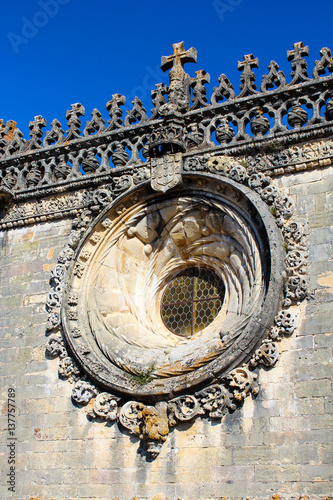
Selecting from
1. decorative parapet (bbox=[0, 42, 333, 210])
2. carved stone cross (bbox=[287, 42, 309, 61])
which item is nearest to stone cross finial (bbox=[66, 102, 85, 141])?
decorative parapet (bbox=[0, 42, 333, 210])

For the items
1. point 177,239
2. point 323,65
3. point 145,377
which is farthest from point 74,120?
point 145,377

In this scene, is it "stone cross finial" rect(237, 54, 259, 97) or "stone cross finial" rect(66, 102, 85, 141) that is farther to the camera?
"stone cross finial" rect(66, 102, 85, 141)

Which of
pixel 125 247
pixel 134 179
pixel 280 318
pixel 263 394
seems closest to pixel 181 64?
pixel 134 179

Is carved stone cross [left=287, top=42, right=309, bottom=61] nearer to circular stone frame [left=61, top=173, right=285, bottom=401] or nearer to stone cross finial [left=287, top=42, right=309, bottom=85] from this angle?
stone cross finial [left=287, top=42, right=309, bottom=85]

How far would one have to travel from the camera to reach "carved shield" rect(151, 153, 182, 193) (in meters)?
12.0

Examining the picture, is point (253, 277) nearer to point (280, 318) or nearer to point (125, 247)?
point (280, 318)

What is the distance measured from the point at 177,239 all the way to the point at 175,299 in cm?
98

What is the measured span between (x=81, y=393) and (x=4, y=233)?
144 inches

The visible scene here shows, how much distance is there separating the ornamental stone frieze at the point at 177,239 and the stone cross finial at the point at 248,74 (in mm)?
29

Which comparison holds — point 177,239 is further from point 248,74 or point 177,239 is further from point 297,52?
point 297,52

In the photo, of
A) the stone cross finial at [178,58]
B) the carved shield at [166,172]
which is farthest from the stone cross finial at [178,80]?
the carved shield at [166,172]

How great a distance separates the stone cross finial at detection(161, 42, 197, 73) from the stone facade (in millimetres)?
85

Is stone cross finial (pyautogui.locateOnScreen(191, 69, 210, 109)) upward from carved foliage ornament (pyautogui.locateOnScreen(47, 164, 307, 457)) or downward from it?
upward

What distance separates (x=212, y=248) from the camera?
1203cm
